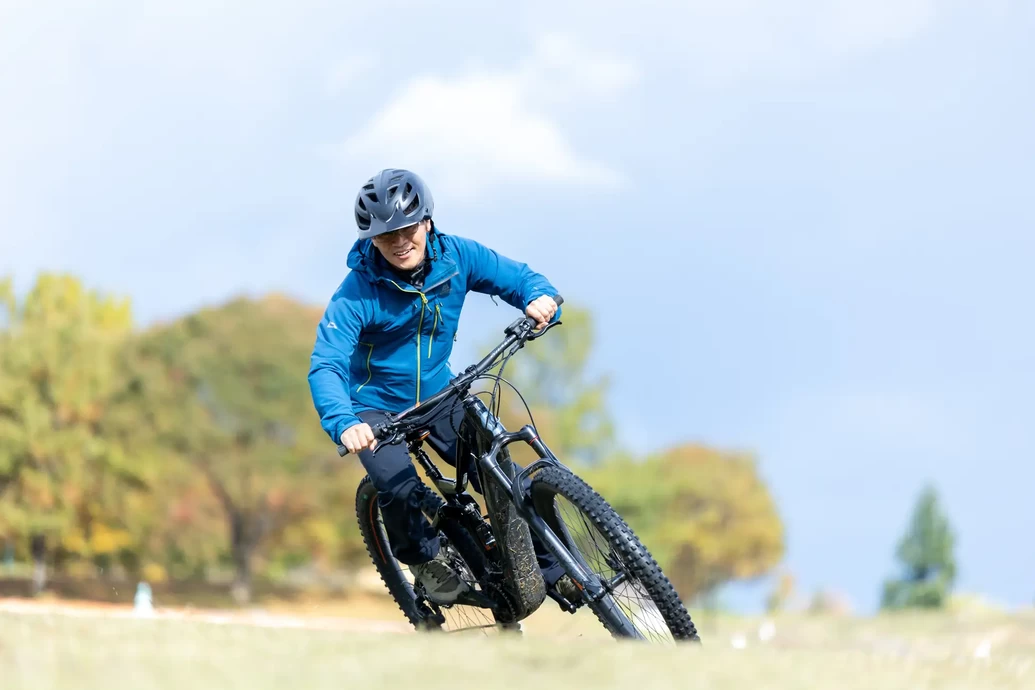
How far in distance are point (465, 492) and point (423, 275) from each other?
1.30 meters

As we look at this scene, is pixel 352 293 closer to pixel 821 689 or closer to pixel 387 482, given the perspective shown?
pixel 387 482

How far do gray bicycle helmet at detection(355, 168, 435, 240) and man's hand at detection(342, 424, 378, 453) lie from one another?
1.07m

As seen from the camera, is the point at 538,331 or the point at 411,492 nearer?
the point at 538,331

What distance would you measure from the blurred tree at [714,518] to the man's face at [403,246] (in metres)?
44.5

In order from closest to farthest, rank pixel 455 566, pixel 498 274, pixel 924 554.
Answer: pixel 498 274 → pixel 455 566 → pixel 924 554

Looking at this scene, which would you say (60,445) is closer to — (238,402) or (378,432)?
(238,402)

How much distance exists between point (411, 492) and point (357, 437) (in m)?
0.99

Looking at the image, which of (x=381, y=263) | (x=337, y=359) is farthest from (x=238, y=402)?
(x=337, y=359)

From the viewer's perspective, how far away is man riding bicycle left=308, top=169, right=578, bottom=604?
614 centimetres

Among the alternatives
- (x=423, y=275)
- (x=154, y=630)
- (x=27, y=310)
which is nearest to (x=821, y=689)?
(x=154, y=630)

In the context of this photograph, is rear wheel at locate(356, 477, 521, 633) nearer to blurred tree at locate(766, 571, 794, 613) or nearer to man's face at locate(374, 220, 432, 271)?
man's face at locate(374, 220, 432, 271)

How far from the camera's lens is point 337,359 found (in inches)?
241

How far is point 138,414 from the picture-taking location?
124ft

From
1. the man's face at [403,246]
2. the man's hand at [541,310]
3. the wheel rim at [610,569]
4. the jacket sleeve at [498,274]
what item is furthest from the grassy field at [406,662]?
the jacket sleeve at [498,274]
